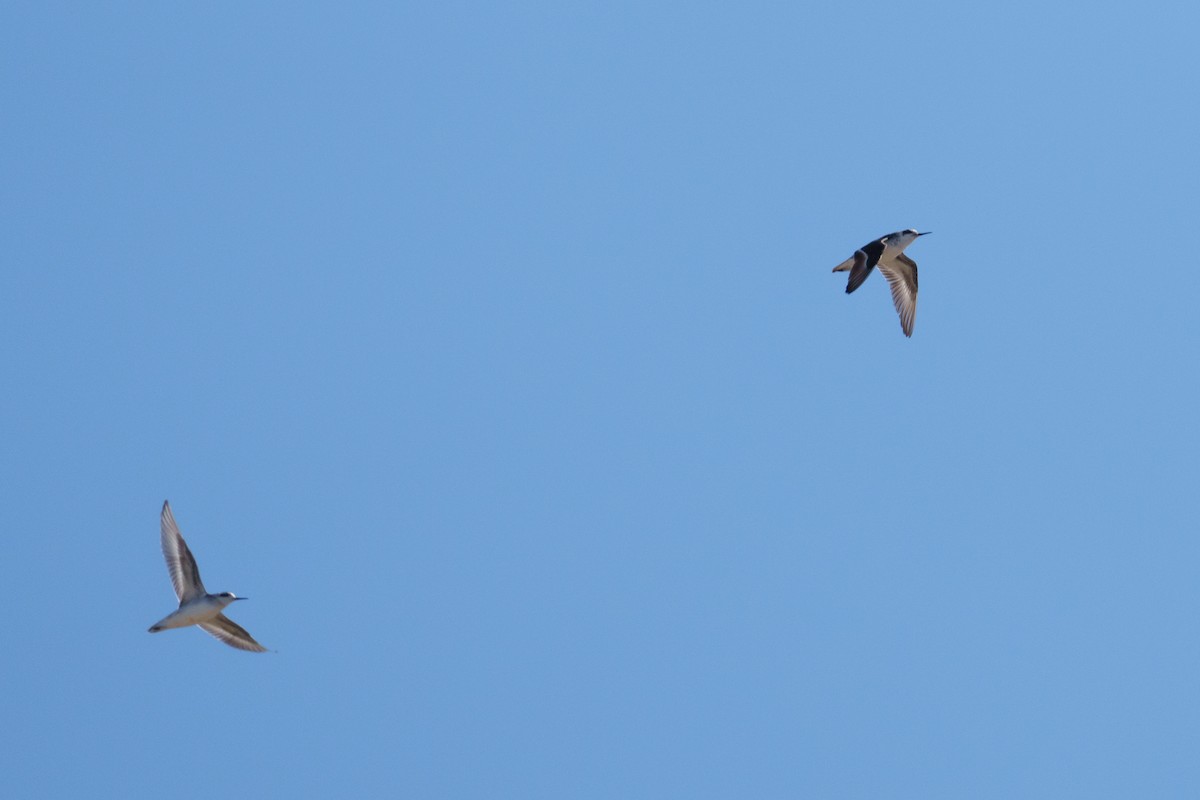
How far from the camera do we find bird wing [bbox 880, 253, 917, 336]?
3797cm

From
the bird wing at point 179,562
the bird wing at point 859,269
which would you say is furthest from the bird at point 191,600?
the bird wing at point 859,269

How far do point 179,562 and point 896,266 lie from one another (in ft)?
62.2

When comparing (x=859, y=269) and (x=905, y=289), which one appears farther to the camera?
(x=905, y=289)

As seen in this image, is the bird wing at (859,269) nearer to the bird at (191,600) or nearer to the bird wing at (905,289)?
the bird wing at (905,289)

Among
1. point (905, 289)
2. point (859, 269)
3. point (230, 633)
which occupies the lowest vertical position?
point (230, 633)

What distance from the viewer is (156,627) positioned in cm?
3072

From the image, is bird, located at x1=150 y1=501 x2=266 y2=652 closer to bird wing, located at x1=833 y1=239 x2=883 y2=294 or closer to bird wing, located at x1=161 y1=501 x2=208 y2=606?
bird wing, located at x1=161 y1=501 x2=208 y2=606

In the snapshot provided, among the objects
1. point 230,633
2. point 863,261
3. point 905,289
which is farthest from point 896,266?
point 230,633

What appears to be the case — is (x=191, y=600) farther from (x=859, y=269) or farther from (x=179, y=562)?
(x=859, y=269)

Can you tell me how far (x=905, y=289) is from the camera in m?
38.2

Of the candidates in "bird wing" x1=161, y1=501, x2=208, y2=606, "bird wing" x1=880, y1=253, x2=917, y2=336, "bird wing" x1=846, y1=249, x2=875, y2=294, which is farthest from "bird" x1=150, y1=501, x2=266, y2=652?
"bird wing" x1=880, y1=253, x2=917, y2=336

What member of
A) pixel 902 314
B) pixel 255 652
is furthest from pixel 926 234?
pixel 255 652

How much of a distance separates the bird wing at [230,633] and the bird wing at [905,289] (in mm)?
17937

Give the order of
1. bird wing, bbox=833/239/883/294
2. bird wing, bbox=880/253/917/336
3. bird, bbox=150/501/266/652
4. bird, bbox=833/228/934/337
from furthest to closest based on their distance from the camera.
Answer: bird wing, bbox=880/253/917/336
bird, bbox=833/228/934/337
bird wing, bbox=833/239/883/294
bird, bbox=150/501/266/652
